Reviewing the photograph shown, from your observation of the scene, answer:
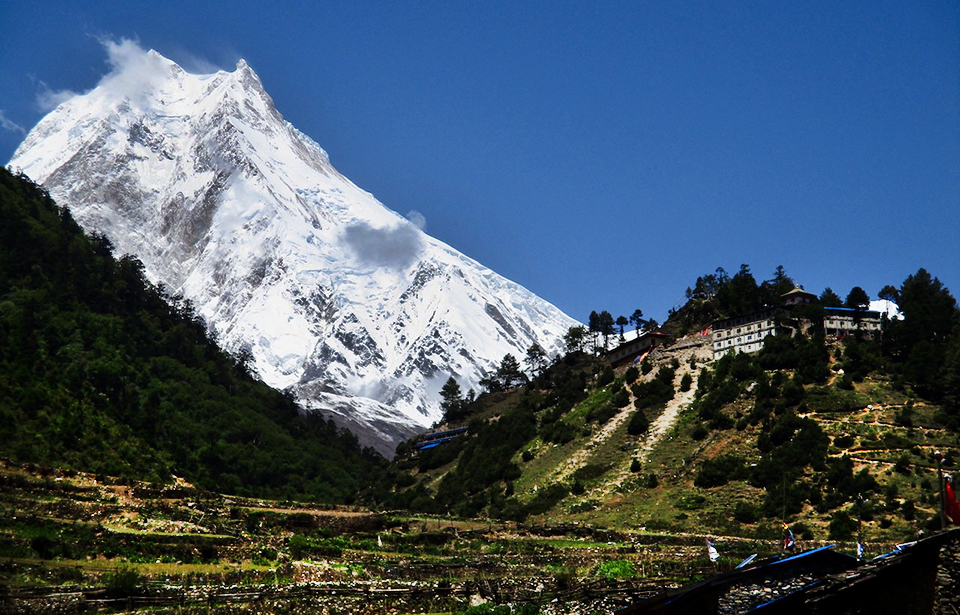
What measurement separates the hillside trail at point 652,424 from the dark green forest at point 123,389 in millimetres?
25404

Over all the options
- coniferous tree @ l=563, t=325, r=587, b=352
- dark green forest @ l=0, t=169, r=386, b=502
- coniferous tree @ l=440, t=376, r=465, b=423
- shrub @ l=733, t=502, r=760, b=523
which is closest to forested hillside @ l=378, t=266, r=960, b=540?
shrub @ l=733, t=502, r=760, b=523

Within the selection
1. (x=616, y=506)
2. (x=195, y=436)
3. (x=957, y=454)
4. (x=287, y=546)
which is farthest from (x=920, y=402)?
(x=195, y=436)

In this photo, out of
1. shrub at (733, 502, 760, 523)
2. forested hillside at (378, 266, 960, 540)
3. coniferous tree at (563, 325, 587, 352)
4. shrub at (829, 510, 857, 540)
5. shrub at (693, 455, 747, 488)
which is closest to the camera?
shrub at (829, 510, 857, 540)

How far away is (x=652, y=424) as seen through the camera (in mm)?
86000

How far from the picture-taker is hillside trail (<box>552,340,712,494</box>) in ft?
266

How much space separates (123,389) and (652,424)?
45593mm

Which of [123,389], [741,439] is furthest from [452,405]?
[741,439]

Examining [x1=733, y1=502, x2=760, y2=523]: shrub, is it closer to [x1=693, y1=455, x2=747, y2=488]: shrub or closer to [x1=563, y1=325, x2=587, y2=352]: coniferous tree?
[x1=693, y1=455, x2=747, y2=488]: shrub

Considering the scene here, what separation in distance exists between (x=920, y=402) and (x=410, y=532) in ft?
145

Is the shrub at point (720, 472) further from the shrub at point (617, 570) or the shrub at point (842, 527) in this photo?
the shrub at point (617, 570)

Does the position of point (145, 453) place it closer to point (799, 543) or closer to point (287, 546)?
point (287, 546)

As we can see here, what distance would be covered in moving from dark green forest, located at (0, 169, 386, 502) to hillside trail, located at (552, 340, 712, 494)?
25.4 meters

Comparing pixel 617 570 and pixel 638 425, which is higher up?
Result: pixel 638 425

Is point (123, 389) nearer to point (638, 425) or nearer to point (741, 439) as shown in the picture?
point (638, 425)
